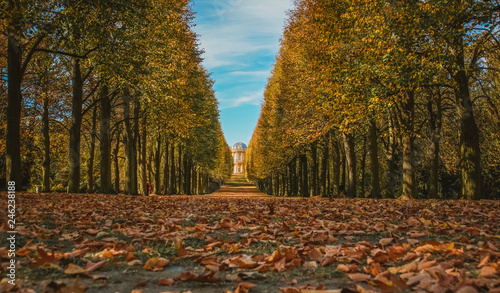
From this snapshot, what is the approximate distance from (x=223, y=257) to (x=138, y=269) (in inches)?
35.9

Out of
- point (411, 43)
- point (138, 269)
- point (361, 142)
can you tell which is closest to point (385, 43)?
point (411, 43)

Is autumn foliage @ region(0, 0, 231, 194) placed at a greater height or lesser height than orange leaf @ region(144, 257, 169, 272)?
greater

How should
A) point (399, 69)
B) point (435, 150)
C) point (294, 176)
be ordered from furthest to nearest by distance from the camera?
point (294, 176)
point (435, 150)
point (399, 69)

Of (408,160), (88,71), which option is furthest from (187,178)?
(408,160)

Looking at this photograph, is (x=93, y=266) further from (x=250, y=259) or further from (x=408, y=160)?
(x=408, y=160)

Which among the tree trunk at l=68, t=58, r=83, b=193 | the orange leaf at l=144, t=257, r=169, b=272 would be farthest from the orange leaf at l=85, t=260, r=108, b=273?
the tree trunk at l=68, t=58, r=83, b=193

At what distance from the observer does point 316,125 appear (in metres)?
20.1

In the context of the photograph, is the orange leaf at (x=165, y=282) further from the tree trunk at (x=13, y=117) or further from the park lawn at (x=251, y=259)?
the tree trunk at (x=13, y=117)

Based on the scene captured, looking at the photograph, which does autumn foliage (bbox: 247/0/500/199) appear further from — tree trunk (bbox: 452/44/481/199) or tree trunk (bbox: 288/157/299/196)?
tree trunk (bbox: 288/157/299/196)

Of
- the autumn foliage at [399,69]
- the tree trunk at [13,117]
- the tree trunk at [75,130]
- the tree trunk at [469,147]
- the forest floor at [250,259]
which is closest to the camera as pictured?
the forest floor at [250,259]

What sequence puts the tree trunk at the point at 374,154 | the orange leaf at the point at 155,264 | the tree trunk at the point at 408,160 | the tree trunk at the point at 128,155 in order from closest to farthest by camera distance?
Result: the orange leaf at the point at 155,264 → the tree trunk at the point at 408,160 → the tree trunk at the point at 374,154 → the tree trunk at the point at 128,155

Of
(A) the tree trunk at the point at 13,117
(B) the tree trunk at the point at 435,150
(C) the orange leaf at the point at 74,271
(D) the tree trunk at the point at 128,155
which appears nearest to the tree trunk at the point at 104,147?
(D) the tree trunk at the point at 128,155

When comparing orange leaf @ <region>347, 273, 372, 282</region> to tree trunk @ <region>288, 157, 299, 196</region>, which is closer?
orange leaf @ <region>347, 273, 372, 282</region>

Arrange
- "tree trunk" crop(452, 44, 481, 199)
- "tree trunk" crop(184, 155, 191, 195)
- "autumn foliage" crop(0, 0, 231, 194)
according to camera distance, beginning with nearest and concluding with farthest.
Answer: "autumn foliage" crop(0, 0, 231, 194) → "tree trunk" crop(452, 44, 481, 199) → "tree trunk" crop(184, 155, 191, 195)
